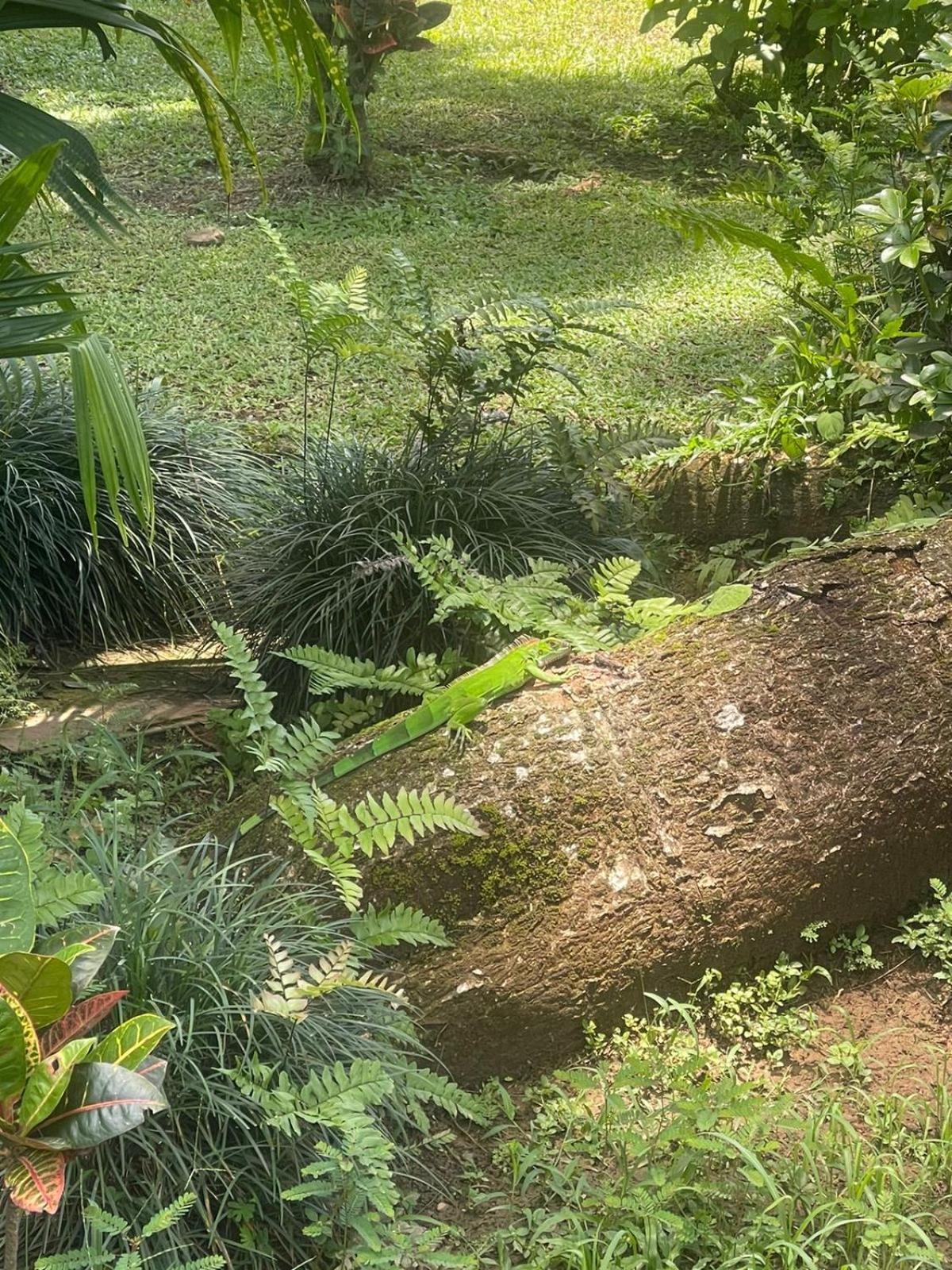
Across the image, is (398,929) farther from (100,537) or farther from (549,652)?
(100,537)

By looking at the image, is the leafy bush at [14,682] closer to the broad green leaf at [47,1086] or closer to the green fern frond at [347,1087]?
the green fern frond at [347,1087]

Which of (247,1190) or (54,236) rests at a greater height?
(54,236)

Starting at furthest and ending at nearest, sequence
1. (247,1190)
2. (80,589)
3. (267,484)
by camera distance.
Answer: (267,484)
(80,589)
(247,1190)

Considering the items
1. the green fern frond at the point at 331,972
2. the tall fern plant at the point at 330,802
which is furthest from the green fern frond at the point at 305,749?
the green fern frond at the point at 331,972

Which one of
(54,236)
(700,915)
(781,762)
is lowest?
(700,915)

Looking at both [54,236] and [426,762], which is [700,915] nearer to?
[426,762]

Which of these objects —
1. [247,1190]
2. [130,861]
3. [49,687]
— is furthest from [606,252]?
[247,1190]

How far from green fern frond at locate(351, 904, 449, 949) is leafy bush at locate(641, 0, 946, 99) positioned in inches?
274

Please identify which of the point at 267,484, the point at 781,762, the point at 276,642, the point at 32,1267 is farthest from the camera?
the point at 267,484

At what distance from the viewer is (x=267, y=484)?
444cm

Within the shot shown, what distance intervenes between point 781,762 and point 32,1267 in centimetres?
164

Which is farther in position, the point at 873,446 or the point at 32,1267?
the point at 873,446

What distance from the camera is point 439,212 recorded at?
7375 millimetres

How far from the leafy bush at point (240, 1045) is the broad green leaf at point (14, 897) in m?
0.37
